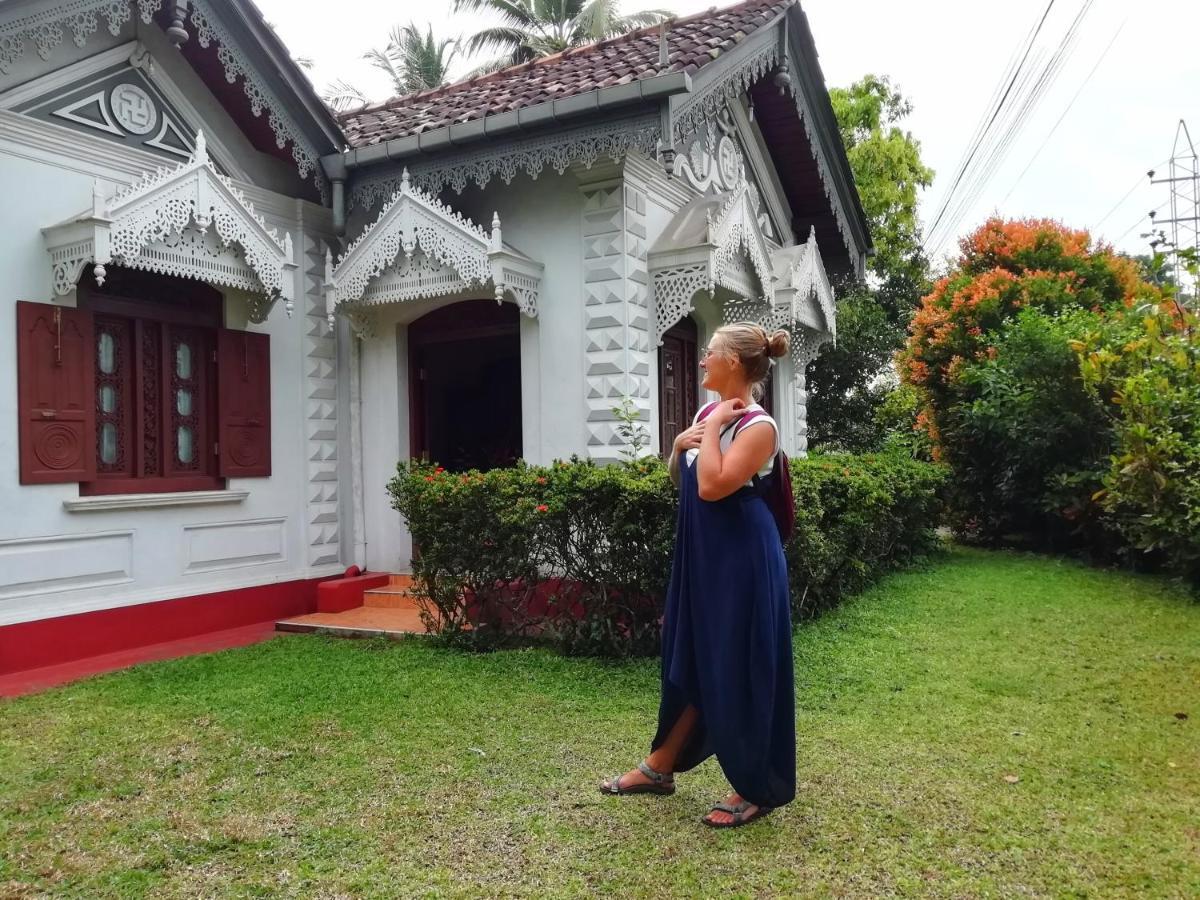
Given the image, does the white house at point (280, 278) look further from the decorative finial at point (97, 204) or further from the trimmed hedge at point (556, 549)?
the trimmed hedge at point (556, 549)

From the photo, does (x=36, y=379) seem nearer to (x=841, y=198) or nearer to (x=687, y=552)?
(x=687, y=552)

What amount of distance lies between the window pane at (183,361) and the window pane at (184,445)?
424mm

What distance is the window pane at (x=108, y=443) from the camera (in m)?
6.55

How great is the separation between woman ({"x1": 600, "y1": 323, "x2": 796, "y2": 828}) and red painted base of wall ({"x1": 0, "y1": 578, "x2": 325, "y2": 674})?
4.68 m

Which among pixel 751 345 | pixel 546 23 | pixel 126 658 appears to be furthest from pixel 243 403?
pixel 546 23

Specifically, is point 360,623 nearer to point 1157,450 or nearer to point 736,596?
point 736,596

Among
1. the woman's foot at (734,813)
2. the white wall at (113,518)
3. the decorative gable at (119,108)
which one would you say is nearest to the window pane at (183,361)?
the white wall at (113,518)

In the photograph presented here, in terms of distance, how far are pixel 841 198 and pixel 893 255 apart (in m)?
10.1

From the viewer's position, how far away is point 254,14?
6.75m

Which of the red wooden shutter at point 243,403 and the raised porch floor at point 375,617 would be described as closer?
the raised porch floor at point 375,617

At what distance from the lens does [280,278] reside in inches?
276

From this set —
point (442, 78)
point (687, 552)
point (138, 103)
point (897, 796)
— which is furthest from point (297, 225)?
point (442, 78)

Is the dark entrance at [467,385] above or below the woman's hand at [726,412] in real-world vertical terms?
above

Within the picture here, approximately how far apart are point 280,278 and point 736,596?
16.9 ft
